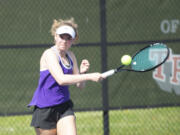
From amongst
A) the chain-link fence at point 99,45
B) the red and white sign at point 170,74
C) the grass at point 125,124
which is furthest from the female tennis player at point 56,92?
the grass at point 125,124

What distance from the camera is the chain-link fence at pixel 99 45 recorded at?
4.82 metres

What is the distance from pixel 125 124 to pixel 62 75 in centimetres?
256

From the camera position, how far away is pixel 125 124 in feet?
18.7

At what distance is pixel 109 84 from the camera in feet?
16.5

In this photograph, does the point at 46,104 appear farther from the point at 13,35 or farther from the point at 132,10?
the point at 132,10

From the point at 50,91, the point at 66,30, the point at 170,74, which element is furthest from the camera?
the point at 170,74

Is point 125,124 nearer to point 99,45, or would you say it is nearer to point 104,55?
point 104,55

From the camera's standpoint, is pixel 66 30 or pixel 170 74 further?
pixel 170 74

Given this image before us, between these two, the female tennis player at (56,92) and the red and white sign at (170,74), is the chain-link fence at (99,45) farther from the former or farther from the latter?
the female tennis player at (56,92)

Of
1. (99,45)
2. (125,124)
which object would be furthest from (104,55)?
(125,124)

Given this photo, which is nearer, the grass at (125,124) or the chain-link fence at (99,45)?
the chain-link fence at (99,45)

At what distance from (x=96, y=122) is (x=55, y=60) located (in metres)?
2.46

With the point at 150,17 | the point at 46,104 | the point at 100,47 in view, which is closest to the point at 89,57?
the point at 100,47

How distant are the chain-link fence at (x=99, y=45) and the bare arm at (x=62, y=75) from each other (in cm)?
141
